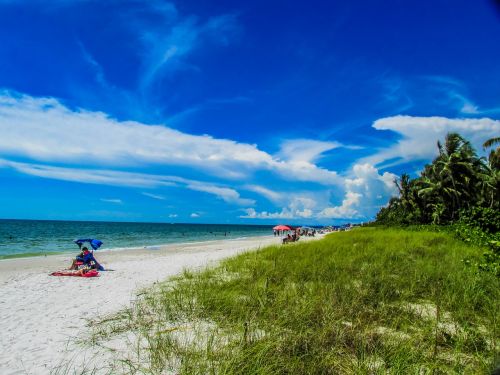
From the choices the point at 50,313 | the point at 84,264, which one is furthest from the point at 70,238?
the point at 50,313

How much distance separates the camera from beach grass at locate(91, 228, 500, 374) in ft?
12.3

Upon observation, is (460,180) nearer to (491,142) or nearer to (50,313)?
(491,142)

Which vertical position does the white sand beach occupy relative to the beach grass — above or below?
below

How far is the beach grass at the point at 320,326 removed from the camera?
374 centimetres

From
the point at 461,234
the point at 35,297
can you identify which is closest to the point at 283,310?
the point at 35,297

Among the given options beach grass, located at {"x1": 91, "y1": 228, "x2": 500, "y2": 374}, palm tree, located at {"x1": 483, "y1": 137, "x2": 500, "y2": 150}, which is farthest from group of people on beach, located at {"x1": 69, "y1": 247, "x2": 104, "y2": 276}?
palm tree, located at {"x1": 483, "y1": 137, "x2": 500, "y2": 150}

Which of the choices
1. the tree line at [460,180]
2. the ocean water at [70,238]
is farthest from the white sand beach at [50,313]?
the tree line at [460,180]

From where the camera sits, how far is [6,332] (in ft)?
19.2

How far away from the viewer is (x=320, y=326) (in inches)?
184

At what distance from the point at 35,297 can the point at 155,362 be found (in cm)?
686

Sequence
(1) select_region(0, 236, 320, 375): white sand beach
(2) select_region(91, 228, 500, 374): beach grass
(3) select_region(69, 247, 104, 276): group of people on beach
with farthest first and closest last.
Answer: (3) select_region(69, 247, 104, 276): group of people on beach, (1) select_region(0, 236, 320, 375): white sand beach, (2) select_region(91, 228, 500, 374): beach grass

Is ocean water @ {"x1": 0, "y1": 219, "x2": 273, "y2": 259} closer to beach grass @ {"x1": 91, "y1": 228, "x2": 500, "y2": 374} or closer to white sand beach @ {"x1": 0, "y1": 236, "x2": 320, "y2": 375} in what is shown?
white sand beach @ {"x1": 0, "y1": 236, "x2": 320, "y2": 375}

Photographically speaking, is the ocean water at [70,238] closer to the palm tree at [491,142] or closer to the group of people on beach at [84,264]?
the group of people on beach at [84,264]

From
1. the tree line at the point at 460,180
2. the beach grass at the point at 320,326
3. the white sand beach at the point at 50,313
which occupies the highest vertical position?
the tree line at the point at 460,180
